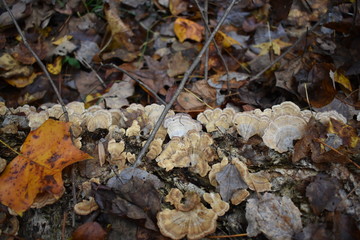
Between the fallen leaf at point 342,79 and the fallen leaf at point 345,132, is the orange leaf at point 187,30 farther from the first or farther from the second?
the fallen leaf at point 345,132

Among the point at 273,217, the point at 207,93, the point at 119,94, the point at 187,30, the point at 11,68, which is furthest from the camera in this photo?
the point at 187,30

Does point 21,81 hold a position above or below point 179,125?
below

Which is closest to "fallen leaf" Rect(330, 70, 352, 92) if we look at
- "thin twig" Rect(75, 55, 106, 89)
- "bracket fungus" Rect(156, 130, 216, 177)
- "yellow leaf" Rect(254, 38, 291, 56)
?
"yellow leaf" Rect(254, 38, 291, 56)

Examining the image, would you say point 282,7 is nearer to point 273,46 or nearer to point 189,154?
point 273,46

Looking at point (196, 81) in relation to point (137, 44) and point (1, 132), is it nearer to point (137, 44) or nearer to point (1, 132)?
point (137, 44)

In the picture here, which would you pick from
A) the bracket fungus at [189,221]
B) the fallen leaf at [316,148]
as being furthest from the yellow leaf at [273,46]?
the bracket fungus at [189,221]

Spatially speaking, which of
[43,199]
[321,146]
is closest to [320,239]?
[321,146]

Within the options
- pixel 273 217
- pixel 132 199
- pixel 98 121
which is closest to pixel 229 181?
pixel 273 217
